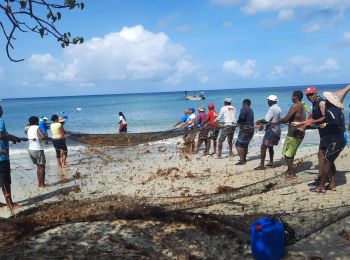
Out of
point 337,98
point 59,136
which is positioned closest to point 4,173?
point 59,136

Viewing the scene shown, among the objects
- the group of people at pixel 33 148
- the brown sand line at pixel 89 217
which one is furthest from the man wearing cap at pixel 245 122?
the group of people at pixel 33 148

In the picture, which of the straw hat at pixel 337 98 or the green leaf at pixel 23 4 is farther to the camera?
the straw hat at pixel 337 98

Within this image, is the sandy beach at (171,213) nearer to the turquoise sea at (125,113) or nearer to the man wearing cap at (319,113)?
the man wearing cap at (319,113)

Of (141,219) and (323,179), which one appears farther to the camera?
(323,179)

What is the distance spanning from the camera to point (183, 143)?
477 inches

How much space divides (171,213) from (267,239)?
1.65m

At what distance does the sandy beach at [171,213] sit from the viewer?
15.6 feet

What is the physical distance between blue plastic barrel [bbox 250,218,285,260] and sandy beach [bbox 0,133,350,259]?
0.95 feet

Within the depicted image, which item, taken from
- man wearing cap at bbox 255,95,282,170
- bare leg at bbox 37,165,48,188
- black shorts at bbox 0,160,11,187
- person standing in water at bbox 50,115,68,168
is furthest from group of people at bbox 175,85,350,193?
person standing in water at bbox 50,115,68,168

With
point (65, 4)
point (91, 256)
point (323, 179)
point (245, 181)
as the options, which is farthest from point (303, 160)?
point (65, 4)

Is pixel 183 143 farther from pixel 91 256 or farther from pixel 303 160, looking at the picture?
pixel 91 256

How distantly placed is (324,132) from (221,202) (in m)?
2.13

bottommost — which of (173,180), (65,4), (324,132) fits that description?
(173,180)

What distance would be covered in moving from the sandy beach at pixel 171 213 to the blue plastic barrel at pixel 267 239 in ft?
0.95
